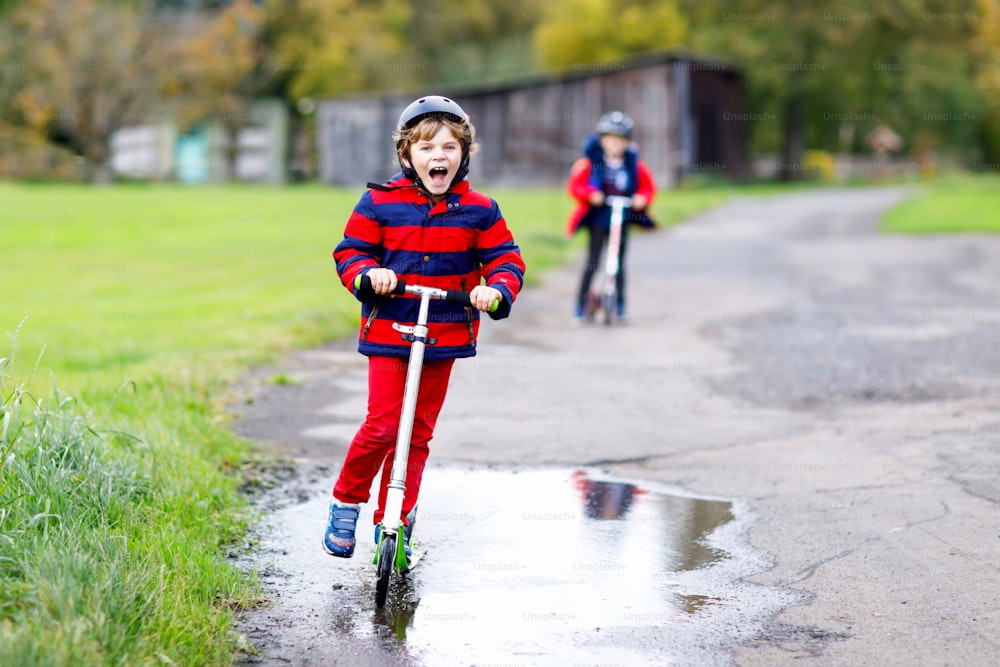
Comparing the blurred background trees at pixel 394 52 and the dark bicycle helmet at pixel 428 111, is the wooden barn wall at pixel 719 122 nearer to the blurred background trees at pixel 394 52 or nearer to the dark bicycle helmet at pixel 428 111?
the blurred background trees at pixel 394 52

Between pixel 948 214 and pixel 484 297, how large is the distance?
21.9 m

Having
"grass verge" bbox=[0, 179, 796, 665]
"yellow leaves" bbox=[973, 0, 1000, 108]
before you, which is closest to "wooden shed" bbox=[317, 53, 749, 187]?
"yellow leaves" bbox=[973, 0, 1000, 108]

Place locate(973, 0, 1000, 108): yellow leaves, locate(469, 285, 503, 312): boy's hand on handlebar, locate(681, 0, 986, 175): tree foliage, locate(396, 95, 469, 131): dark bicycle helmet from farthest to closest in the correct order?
locate(681, 0, 986, 175): tree foliage < locate(973, 0, 1000, 108): yellow leaves < locate(396, 95, 469, 131): dark bicycle helmet < locate(469, 285, 503, 312): boy's hand on handlebar

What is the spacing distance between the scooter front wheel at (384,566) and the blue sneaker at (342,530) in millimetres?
399

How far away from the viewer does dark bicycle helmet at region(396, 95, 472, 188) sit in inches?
188

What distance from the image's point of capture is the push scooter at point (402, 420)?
456cm

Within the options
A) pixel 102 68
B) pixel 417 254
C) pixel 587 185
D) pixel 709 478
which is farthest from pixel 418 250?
pixel 102 68

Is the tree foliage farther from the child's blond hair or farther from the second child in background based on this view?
the child's blond hair

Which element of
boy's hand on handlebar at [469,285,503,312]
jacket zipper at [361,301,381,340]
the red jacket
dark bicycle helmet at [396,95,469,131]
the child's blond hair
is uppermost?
dark bicycle helmet at [396,95,469,131]

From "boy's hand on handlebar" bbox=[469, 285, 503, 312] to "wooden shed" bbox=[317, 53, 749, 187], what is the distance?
3419cm

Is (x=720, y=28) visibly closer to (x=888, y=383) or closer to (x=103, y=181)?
(x=103, y=181)

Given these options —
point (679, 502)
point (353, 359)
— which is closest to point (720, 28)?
point (353, 359)

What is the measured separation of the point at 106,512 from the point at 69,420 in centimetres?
54

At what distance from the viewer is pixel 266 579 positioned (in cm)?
491
